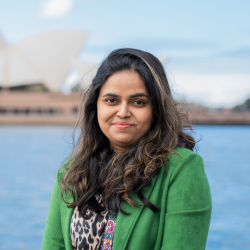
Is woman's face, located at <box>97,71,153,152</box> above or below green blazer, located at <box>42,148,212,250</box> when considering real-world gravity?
above

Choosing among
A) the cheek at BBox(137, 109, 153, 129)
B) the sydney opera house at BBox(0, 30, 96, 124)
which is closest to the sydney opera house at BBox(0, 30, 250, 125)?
the sydney opera house at BBox(0, 30, 96, 124)

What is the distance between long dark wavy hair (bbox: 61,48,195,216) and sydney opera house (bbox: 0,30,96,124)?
Answer: 2728cm

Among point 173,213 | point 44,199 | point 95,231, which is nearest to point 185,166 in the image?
point 173,213

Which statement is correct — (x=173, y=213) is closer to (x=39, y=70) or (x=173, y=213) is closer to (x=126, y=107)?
(x=126, y=107)

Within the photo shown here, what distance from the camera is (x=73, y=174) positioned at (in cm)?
129

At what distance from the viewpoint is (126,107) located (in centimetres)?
118

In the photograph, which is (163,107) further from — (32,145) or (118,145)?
(32,145)

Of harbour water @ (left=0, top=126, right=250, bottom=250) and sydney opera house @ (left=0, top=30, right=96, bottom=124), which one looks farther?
sydney opera house @ (left=0, top=30, right=96, bottom=124)

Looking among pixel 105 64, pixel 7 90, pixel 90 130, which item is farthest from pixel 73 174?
pixel 7 90

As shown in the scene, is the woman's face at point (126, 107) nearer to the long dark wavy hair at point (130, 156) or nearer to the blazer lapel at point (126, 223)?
the long dark wavy hair at point (130, 156)

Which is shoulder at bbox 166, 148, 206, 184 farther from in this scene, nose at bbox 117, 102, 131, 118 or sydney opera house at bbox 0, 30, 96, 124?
sydney opera house at bbox 0, 30, 96, 124

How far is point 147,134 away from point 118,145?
118 mm

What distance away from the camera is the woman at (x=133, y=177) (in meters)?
1.06

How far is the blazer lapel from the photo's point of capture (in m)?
1.09
